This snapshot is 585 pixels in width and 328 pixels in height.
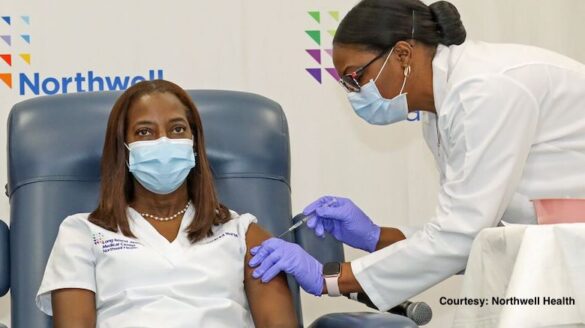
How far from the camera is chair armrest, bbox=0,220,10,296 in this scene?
2.23 m

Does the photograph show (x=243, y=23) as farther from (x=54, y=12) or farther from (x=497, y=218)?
(x=497, y=218)

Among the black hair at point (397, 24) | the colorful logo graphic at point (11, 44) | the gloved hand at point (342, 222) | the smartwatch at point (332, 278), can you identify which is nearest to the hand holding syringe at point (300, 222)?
the gloved hand at point (342, 222)

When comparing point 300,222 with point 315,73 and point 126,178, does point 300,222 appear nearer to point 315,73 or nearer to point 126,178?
point 126,178

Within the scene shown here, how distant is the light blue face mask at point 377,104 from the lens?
2221mm

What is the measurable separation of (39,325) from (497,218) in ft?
3.51

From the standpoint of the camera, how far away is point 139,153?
2139 millimetres

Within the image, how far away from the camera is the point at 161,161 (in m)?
2.12

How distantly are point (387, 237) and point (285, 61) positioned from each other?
0.99 m

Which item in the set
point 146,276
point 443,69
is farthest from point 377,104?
point 146,276

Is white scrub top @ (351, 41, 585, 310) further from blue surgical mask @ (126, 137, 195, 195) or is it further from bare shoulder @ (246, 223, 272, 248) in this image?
blue surgical mask @ (126, 137, 195, 195)

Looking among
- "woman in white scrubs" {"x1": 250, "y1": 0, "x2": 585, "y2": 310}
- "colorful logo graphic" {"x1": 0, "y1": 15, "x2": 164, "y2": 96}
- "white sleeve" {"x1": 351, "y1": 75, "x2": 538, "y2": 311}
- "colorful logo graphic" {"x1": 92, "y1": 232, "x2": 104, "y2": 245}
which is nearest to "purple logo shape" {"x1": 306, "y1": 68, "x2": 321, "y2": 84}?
"colorful logo graphic" {"x1": 0, "y1": 15, "x2": 164, "y2": 96}

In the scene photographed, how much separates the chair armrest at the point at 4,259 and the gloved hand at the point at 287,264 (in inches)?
23.2

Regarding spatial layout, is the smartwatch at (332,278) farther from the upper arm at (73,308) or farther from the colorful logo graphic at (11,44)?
the colorful logo graphic at (11,44)

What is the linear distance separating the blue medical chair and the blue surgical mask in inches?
9.6
